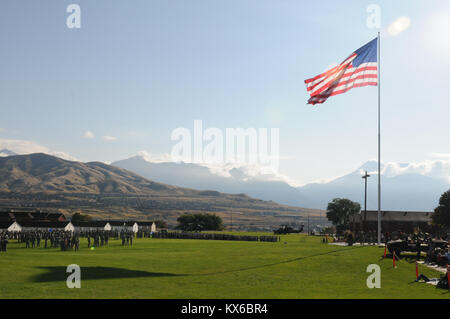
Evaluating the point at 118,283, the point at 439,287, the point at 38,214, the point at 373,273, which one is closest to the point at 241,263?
the point at 373,273

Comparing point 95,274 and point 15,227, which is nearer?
point 95,274

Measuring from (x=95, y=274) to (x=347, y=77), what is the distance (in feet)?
75.8

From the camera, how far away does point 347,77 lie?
3378cm

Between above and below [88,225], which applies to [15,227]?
above

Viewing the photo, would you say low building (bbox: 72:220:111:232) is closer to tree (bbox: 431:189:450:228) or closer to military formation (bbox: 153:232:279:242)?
military formation (bbox: 153:232:279:242)

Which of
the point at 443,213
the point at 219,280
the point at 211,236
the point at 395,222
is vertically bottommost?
the point at 211,236

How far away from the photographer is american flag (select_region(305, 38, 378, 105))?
32969 millimetres

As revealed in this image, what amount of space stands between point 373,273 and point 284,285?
25.5 ft

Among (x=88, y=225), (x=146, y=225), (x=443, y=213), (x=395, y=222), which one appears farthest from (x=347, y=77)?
(x=146, y=225)

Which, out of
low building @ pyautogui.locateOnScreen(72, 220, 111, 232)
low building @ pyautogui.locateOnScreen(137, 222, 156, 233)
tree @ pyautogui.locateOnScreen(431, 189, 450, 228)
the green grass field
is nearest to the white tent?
low building @ pyautogui.locateOnScreen(72, 220, 111, 232)

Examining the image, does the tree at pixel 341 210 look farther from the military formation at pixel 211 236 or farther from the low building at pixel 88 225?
the low building at pixel 88 225

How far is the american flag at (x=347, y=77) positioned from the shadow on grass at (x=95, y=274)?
17294 millimetres

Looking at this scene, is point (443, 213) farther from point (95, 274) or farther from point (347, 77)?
point (95, 274)
